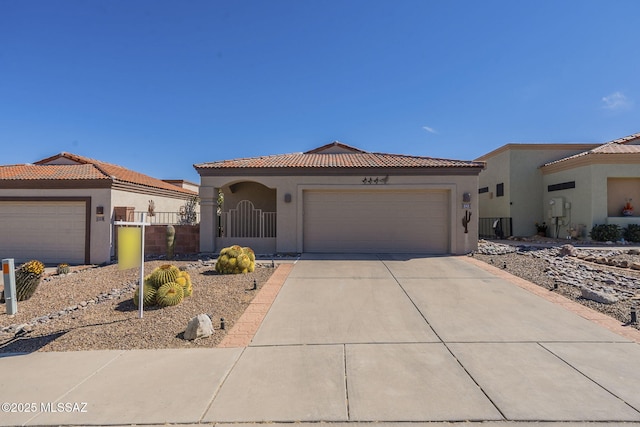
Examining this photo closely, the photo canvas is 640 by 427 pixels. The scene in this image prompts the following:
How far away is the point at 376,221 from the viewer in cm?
1374

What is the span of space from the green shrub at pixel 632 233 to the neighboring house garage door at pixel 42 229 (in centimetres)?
2484

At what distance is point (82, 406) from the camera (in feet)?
11.2

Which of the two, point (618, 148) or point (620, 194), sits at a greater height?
point (618, 148)

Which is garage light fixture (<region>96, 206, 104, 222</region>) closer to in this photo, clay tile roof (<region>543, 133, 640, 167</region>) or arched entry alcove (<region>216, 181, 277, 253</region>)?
arched entry alcove (<region>216, 181, 277, 253</region>)

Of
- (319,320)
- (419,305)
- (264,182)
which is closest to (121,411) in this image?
(319,320)

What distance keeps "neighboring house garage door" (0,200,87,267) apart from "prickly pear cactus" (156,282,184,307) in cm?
962

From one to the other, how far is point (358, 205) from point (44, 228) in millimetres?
13255

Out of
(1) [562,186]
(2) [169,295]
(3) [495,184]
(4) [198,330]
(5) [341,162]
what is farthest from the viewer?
(3) [495,184]

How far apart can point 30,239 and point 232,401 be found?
15337 millimetres

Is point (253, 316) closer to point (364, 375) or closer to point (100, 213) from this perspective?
point (364, 375)

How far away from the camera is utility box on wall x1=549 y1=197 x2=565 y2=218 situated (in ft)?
58.7

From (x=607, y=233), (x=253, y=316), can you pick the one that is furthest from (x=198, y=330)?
(x=607, y=233)

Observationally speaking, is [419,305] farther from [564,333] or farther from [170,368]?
[170,368]

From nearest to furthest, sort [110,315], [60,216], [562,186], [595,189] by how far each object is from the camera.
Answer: [110,315] → [60,216] → [595,189] → [562,186]
